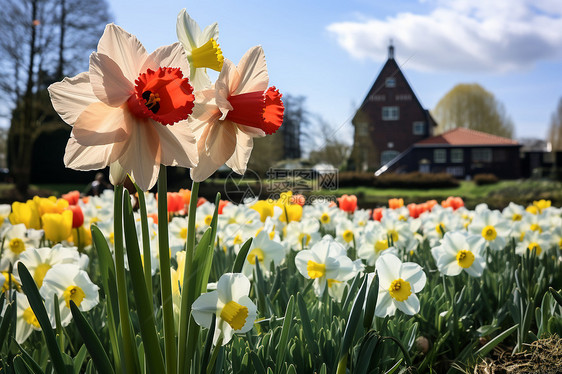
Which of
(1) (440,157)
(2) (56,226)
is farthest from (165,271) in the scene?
(1) (440,157)

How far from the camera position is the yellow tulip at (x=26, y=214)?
7.45 feet

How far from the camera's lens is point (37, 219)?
7.57 feet

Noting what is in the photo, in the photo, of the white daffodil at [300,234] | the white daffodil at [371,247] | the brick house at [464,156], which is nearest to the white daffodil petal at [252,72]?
the white daffodil at [371,247]

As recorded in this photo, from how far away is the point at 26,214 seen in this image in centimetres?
228

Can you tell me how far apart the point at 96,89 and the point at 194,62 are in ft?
0.70

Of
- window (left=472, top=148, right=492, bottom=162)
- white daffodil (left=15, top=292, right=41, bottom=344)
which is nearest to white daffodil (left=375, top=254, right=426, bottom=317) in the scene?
white daffodil (left=15, top=292, right=41, bottom=344)

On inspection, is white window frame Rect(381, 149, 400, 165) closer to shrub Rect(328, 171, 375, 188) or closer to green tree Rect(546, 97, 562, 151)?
shrub Rect(328, 171, 375, 188)

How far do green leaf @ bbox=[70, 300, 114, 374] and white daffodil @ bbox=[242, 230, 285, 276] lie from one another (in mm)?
766

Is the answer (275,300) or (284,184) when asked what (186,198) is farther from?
(275,300)

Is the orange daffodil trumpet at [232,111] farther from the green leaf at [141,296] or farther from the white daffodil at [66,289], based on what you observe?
the white daffodil at [66,289]

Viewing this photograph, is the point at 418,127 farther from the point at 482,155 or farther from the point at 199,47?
the point at 199,47

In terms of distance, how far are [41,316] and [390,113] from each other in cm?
2717

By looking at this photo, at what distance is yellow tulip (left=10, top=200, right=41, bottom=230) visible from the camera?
2271mm

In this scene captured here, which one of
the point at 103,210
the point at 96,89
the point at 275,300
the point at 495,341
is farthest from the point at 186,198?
the point at 96,89
